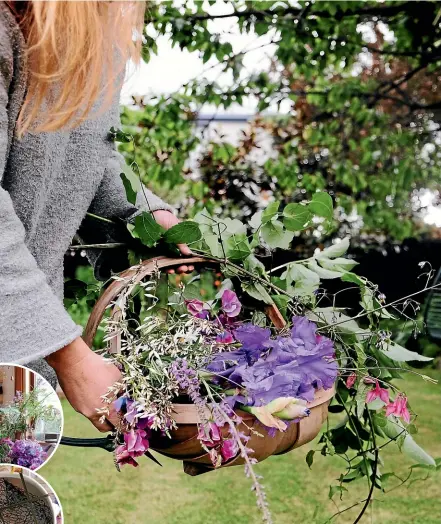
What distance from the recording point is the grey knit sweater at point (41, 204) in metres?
0.99

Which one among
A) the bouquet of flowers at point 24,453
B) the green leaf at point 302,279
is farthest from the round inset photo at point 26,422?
the green leaf at point 302,279

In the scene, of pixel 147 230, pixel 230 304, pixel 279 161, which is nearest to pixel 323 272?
pixel 230 304

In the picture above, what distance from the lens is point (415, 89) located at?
677 centimetres

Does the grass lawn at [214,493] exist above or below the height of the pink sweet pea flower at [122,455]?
below

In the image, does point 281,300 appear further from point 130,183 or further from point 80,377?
point 80,377

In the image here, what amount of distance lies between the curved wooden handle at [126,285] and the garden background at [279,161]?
312 mm

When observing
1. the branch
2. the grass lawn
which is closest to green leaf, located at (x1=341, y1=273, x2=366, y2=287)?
the grass lawn

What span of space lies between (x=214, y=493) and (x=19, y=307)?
207 centimetres

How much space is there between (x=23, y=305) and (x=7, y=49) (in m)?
0.35

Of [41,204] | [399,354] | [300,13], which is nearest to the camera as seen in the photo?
[41,204]

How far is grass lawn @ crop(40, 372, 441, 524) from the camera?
263 centimetres

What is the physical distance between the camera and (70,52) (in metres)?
1.00

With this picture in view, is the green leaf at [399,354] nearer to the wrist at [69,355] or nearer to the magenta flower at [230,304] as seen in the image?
the magenta flower at [230,304]

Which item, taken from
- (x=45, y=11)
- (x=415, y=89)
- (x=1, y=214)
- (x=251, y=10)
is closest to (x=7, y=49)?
(x=45, y=11)
